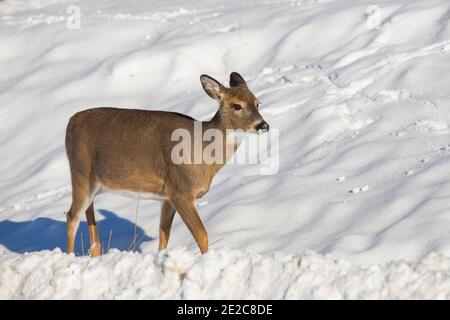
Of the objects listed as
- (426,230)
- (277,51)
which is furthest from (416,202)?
(277,51)

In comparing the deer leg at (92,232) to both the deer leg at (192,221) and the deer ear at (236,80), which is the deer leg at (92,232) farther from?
the deer ear at (236,80)

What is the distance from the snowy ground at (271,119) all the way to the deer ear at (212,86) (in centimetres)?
144

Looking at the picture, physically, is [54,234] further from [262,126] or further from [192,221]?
[262,126]

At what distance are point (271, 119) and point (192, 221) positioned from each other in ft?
13.5

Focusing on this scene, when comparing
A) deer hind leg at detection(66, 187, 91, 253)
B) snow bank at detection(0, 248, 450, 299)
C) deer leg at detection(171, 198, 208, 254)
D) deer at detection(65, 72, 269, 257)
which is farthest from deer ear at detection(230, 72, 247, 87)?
snow bank at detection(0, 248, 450, 299)

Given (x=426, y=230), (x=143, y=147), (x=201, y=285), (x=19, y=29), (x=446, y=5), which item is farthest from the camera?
(x=19, y=29)

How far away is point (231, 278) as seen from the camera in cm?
573

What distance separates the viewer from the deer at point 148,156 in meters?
8.59

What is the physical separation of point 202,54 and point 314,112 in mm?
3401

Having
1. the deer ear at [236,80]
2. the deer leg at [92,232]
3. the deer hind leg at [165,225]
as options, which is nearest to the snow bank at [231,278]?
the deer hind leg at [165,225]

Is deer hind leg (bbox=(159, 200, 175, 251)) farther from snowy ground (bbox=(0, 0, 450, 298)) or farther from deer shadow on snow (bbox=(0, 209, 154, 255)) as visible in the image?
deer shadow on snow (bbox=(0, 209, 154, 255))

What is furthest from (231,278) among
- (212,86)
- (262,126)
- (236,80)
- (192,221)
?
(236,80)
